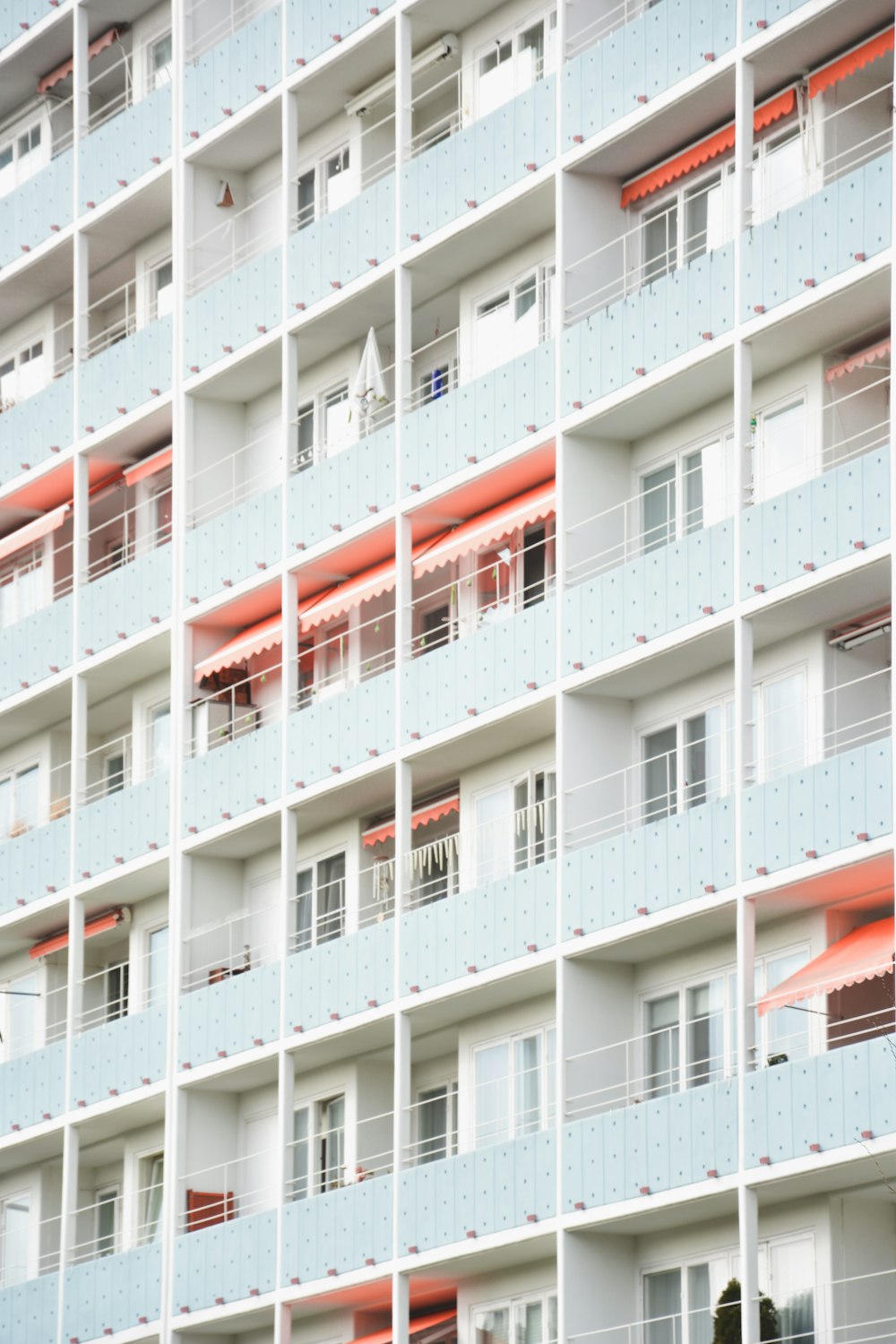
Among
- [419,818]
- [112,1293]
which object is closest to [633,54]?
[419,818]

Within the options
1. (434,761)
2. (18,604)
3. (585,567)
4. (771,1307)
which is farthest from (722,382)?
(18,604)

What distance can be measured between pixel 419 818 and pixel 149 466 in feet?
30.0

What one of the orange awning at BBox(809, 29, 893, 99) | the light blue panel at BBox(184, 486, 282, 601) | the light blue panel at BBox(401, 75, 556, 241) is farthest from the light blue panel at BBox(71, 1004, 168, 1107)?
the orange awning at BBox(809, 29, 893, 99)

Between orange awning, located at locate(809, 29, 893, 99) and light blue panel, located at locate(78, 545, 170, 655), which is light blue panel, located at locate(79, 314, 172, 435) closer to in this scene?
light blue panel, located at locate(78, 545, 170, 655)

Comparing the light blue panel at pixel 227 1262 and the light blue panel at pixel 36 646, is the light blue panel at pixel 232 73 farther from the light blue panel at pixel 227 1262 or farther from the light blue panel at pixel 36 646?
the light blue panel at pixel 227 1262

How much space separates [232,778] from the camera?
45.9m

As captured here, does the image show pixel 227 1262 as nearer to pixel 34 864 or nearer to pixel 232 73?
pixel 34 864

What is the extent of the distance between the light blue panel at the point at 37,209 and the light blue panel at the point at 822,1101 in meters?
22.3

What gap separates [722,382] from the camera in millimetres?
39406

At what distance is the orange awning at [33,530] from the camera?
169ft

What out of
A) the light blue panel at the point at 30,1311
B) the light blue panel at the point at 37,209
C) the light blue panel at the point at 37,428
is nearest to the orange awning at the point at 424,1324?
the light blue panel at the point at 30,1311

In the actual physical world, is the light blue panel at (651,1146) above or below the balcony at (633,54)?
below

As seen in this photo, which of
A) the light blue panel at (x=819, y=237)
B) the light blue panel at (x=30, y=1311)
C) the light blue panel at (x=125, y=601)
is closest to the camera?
the light blue panel at (x=819, y=237)

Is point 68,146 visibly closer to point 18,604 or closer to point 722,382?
point 18,604
